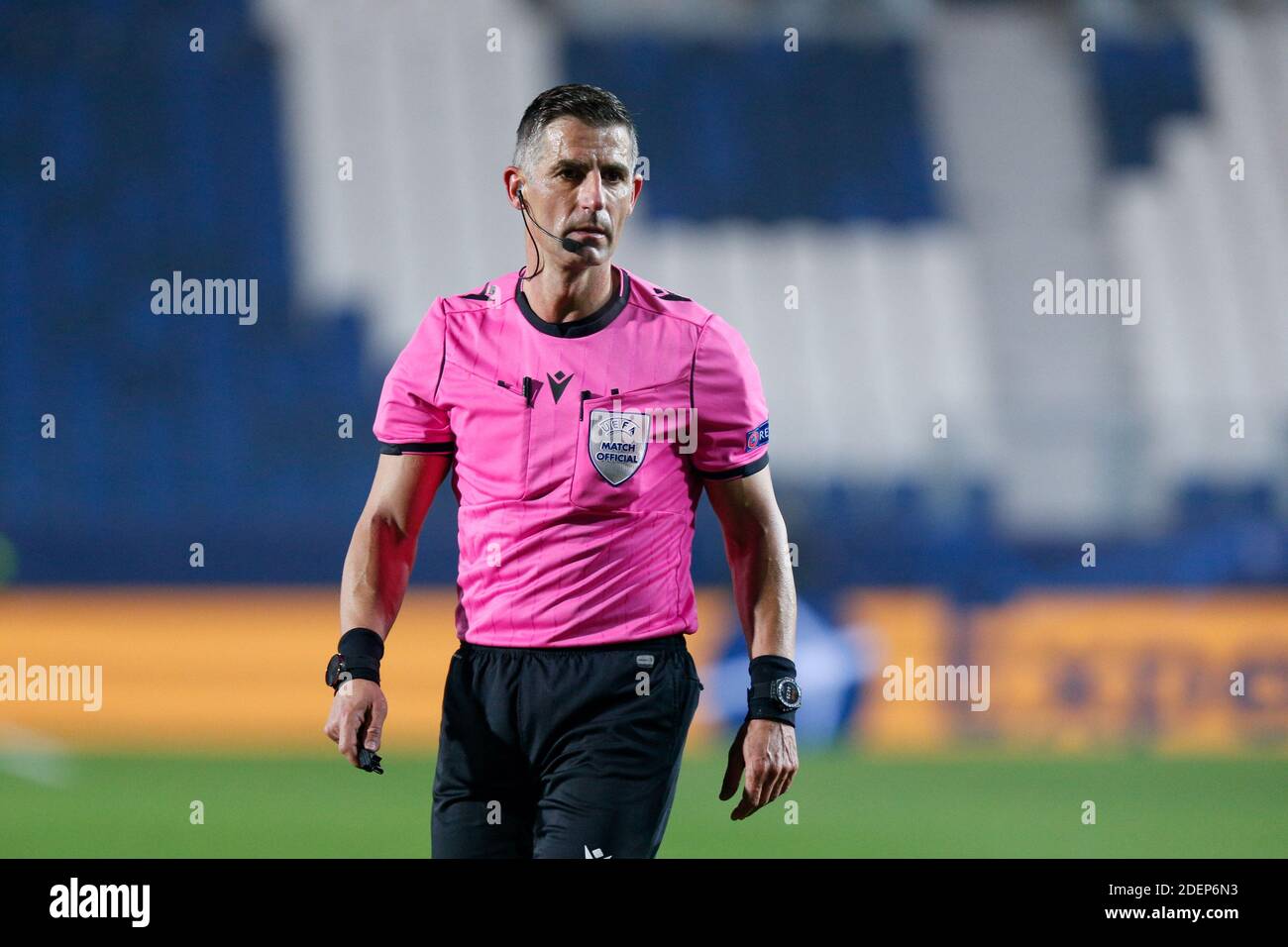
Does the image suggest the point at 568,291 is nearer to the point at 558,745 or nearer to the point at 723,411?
the point at 723,411

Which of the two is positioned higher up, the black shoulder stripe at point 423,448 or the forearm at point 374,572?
the black shoulder stripe at point 423,448

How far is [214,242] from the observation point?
6922 mm

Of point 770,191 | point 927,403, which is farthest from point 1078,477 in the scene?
point 770,191

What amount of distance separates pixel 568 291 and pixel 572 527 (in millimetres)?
418

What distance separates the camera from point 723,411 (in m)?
2.46

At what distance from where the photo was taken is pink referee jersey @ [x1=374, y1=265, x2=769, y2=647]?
2.38 m

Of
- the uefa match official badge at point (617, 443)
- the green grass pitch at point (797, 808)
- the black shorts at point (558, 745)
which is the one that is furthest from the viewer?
the green grass pitch at point (797, 808)

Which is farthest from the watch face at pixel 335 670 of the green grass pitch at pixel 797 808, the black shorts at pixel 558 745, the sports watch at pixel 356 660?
the green grass pitch at pixel 797 808

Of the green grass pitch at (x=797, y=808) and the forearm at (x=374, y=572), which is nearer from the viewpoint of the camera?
the forearm at (x=374, y=572)

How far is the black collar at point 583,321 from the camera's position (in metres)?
2.49

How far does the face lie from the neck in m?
0.03

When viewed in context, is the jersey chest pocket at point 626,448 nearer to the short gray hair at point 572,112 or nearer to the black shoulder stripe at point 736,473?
the black shoulder stripe at point 736,473
